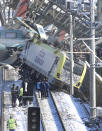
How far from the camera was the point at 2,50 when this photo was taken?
39.4m

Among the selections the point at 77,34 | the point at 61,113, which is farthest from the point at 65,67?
the point at 77,34

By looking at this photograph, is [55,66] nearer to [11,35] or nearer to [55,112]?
[55,112]

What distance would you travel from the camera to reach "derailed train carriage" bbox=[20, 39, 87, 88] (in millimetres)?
24734

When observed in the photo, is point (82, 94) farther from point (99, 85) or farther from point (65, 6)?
point (65, 6)

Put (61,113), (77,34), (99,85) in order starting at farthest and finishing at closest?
(77,34) → (99,85) → (61,113)

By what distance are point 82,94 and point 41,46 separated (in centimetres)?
421

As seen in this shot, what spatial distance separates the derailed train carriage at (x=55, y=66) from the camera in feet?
81.1

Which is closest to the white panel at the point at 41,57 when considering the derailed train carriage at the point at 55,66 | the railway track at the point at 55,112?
the derailed train carriage at the point at 55,66

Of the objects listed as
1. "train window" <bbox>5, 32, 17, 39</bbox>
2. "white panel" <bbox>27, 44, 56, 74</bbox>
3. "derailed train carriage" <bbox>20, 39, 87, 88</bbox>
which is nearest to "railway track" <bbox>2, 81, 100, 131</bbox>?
"derailed train carriage" <bbox>20, 39, 87, 88</bbox>

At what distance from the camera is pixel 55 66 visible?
2472 centimetres

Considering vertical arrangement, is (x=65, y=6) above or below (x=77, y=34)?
above

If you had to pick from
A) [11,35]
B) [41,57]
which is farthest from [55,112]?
[11,35]

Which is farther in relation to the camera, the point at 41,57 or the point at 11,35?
the point at 11,35

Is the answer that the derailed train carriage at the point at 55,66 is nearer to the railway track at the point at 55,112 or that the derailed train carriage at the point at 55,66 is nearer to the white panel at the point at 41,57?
the white panel at the point at 41,57
